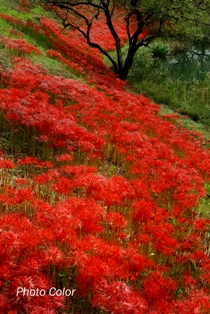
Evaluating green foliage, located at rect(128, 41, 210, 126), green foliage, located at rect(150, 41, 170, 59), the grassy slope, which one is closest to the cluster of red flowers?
the grassy slope

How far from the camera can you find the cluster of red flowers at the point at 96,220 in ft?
10.8

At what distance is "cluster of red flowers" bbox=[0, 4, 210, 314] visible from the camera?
330cm

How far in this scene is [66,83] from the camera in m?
10.6

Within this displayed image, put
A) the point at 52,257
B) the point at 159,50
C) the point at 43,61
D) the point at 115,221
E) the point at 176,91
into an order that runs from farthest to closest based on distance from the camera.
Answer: the point at 159,50 < the point at 176,91 < the point at 43,61 < the point at 115,221 < the point at 52,257

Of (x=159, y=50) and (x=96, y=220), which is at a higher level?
(x=159, y=50)

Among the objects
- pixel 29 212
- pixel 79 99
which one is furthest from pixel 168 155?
pixel 29 212

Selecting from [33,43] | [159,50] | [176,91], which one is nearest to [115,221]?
[33,43]

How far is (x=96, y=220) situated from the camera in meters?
4.30

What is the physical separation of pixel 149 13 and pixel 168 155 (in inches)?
463

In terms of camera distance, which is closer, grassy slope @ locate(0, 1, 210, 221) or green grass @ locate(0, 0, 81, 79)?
grassy slope @ locate(0, 1, 210, 221)

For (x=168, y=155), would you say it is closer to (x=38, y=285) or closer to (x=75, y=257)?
(x=75, y=257)

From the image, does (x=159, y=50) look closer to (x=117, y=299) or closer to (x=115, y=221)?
(x=115, y=221)

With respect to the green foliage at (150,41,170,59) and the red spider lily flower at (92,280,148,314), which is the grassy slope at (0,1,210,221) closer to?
the red spider lily flower at (92,280,148,314)

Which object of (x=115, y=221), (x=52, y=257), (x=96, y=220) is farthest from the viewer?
(x=115, y=221)
